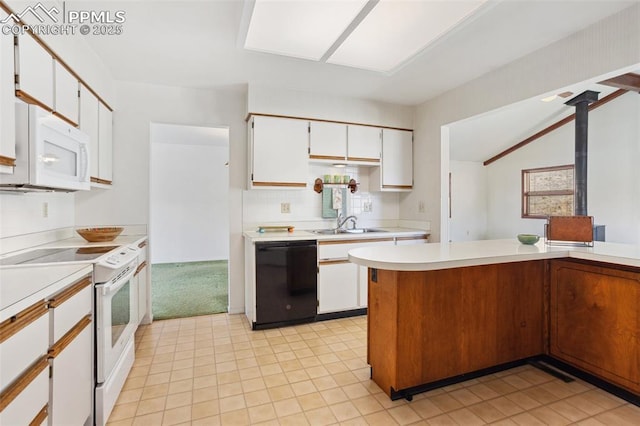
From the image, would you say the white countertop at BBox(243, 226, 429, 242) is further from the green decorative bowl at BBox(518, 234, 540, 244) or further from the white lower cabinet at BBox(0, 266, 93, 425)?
the white lower cabinet at BBox(0, 266, 93, 425)

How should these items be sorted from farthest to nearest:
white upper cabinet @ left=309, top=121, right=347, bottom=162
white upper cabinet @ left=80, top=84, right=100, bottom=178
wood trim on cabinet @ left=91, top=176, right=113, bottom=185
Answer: white upper cabinet @ left=309, top=121, right=347, bottom=162, wood trim on cabinet @ left=91, top=176, right=113, bottom=185, white upper cabinet @ left=80, top=84, right=100, bottom=178

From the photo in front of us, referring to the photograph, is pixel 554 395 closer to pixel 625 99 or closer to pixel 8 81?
pixel 8 81

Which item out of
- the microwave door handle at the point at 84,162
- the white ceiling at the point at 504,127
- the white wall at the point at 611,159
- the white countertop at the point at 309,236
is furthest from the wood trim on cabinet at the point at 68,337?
the white wall at the point at 611,159

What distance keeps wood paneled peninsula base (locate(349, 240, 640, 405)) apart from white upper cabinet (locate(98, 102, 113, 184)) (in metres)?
2.48

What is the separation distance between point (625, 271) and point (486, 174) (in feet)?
22.8

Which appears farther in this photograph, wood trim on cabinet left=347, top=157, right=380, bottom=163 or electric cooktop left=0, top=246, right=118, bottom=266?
wood trim on cabinet left=347, top=157, right=380, bottom=163

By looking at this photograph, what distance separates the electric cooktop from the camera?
173 centimetres

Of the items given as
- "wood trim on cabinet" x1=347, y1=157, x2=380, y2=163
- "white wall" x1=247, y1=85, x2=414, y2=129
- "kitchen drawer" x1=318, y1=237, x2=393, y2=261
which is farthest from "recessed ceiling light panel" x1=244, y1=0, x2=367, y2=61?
"kitchen drawer" x1=318, y1=237, x2=393, y2=261

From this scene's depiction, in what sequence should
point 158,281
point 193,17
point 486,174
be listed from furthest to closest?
1. point 486,174
2. point 158,281
3. point 193,17

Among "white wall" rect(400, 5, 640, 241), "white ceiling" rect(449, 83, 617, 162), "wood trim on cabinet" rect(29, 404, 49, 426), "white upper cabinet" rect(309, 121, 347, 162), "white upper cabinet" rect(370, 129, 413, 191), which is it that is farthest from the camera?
"white ceiling" rect(449, 83, 617, 162)

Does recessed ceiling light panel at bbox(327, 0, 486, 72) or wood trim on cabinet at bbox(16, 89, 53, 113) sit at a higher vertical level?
recessed ceiling light panel at bbox(327, 0, 486, 72)

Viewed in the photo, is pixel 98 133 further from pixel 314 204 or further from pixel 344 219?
pixel 344 219

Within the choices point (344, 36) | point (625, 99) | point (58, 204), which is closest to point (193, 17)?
point (344, 36)

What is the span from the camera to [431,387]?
6.79 feet
